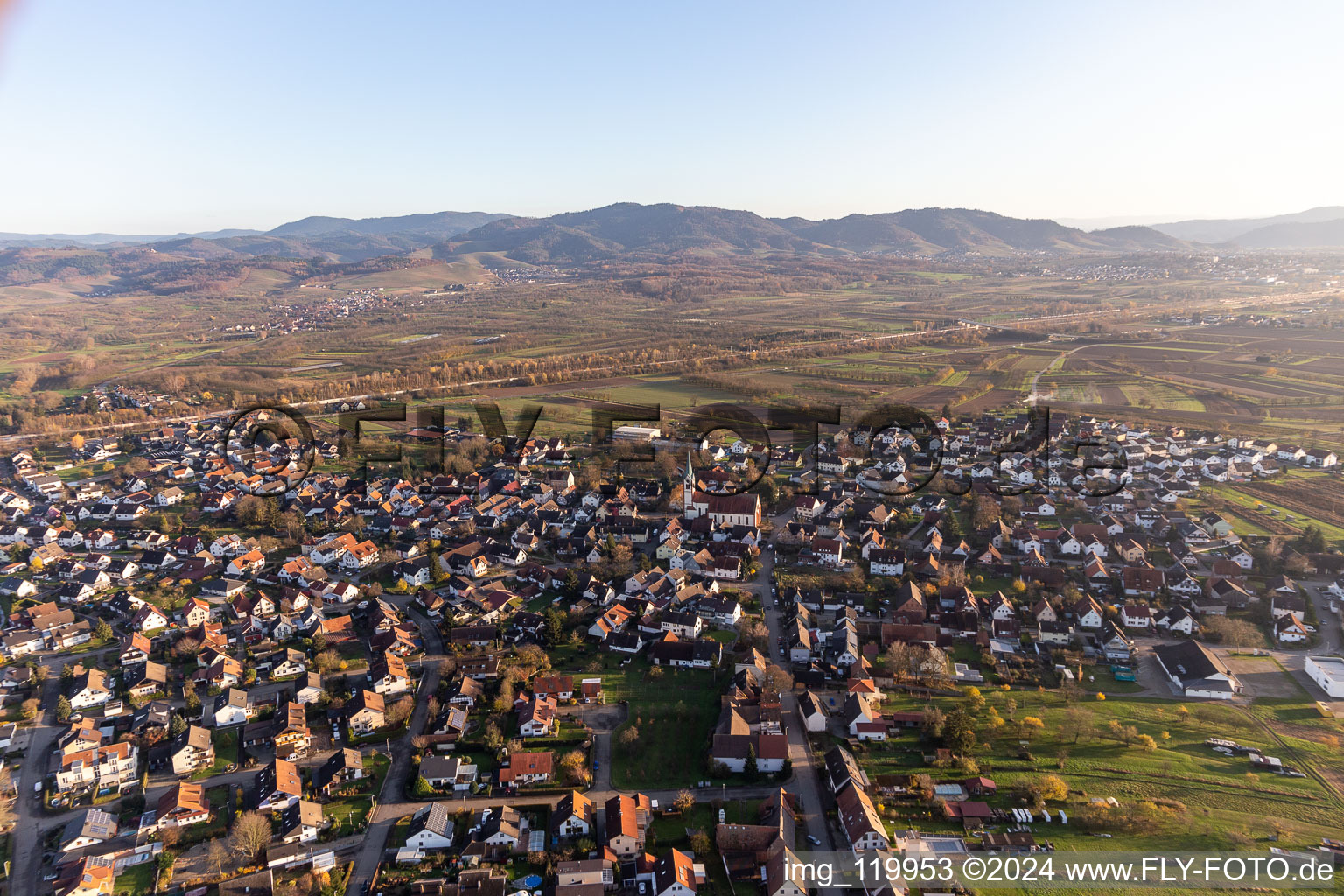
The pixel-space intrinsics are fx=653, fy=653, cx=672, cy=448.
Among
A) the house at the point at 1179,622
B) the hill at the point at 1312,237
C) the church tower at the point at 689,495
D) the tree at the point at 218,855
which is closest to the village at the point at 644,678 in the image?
the tree at the point at 218,855

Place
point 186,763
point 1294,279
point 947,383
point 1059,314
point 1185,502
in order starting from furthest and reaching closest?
point 1294,279 < point 1059,314 < point 947,383 < point 1185,502 < point 186,763

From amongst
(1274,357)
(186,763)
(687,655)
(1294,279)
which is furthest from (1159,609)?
(1294,279)

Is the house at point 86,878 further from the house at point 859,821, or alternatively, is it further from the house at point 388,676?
the house at point 859,821

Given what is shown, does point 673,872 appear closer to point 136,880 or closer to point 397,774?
point 397,774

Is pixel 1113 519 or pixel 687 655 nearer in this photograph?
pixel 687 655

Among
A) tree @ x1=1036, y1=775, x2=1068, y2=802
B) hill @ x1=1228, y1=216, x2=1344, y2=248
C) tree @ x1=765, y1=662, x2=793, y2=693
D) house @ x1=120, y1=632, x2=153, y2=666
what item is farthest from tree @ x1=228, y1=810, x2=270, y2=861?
hill @ x1=1228, y1=216, x2=1344, y2=248

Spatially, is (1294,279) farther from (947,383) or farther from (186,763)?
(186,763)

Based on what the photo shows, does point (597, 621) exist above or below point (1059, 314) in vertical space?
below
